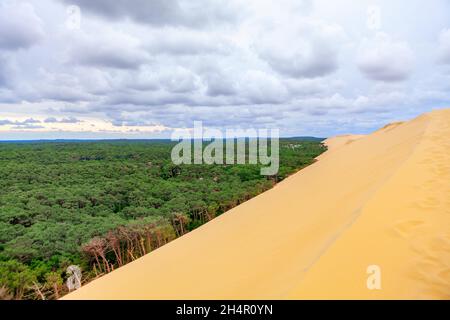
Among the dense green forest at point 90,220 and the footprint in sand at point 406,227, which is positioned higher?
the footprint in sand at point 406,227

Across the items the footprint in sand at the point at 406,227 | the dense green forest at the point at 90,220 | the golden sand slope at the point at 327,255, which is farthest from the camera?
the dense green forest at the point at 90,220

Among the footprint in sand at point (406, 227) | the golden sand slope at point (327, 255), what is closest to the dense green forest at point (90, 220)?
the golden sand slope at point (327, 255)

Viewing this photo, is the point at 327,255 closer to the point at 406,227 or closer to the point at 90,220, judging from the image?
the point at 406,227

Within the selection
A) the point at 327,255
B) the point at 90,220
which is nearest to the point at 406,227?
the point at 327,255

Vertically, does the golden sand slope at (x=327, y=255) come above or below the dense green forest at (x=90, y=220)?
above

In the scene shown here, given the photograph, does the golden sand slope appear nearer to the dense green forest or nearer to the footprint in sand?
the footprint in sand

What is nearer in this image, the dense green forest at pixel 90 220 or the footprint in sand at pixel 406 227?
the footprint in sand at pixel 406 227

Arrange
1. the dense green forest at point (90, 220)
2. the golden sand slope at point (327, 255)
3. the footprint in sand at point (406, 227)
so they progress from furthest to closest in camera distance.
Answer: the dense green forest at point (90, 220) → the footprint in sand at point (406, 227) → the golden sand slope at point (327, 255)

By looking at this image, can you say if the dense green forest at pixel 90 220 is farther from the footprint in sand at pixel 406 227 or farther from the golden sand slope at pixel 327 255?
the footprint in sand at pixel 406 227

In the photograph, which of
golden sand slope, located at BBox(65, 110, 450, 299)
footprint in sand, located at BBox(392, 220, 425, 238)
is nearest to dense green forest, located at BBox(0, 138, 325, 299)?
golden sand slope, located at BBox(65, 110, 450, 299)
